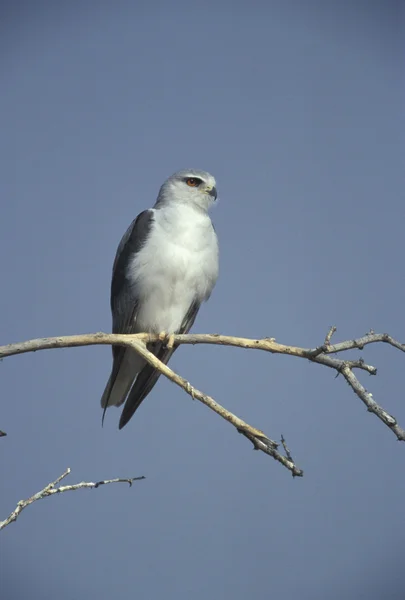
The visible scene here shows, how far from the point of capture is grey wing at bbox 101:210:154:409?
5.58 meters

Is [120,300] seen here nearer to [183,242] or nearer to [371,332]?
[183,242]

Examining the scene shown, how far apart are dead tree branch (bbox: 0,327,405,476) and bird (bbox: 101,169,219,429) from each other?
1129mm

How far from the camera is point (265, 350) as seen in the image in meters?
3.99

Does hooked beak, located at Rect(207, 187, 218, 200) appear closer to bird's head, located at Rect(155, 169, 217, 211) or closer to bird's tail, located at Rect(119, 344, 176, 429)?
bird's head, located at Rect(155, 169, 217, 211)

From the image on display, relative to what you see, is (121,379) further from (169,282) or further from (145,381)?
(169,282)

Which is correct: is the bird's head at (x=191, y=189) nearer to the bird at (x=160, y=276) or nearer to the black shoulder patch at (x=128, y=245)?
the bird at (x=160, y=276)

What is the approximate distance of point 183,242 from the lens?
5.44 metres

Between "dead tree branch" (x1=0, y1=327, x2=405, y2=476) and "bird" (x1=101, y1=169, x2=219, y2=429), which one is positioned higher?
"bird" (x1=101, y1=169, x2=219, y2=429)

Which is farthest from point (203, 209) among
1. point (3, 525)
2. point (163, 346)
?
point (3, 525)

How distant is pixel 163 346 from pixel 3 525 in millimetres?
2801

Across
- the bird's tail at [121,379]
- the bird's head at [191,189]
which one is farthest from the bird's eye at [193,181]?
the bird's tail at [121,379]

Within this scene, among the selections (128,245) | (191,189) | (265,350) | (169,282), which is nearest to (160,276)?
(169,282)

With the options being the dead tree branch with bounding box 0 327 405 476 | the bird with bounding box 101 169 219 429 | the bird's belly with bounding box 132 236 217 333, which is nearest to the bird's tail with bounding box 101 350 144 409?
the bird with bounding box 101 169 219 429

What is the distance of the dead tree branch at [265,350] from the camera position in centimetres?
342
